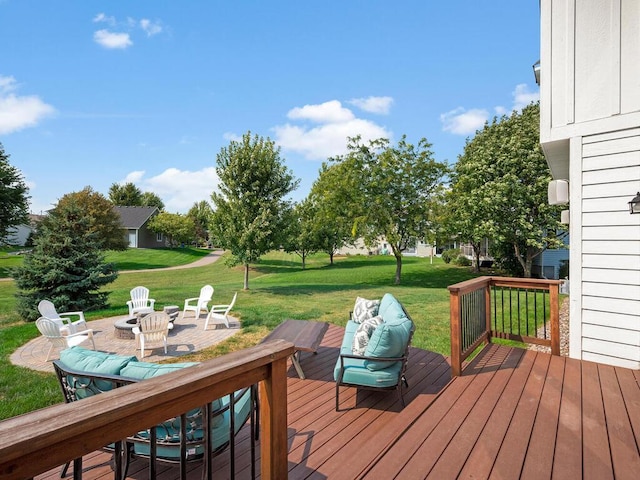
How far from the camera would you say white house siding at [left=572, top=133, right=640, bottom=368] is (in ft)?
13.4

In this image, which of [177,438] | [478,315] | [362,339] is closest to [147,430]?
[177,438]

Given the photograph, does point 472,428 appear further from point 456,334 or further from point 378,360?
point 456,334

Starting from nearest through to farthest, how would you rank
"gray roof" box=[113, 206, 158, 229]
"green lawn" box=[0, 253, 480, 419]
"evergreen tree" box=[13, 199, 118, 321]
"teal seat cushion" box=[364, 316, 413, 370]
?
"teal seat cushion" box=[364, 316, 413, 370] → "green lawn" box=[0, 253, 480, 419] → "evergreen tree" box=[13, 199, 118, 321] → "gray roof" box=[113, 206, 158, 229]

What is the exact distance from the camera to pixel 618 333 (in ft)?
13.7

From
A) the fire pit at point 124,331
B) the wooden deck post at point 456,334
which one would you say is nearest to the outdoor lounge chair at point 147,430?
the wooden deck post at point 456,334

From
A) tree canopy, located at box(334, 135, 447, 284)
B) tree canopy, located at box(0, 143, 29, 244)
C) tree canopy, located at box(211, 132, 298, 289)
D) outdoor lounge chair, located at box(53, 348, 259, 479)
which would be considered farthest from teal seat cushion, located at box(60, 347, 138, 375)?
tree canopy, located at box(0, 143, 29, 244)

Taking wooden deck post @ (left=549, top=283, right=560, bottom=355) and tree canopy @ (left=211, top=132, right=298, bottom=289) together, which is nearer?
wooden deck post @ (left=549, top=283, right=560, bottom=355)

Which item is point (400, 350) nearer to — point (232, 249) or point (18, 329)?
point (18, 329)

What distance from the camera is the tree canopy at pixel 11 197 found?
2191 centimetres

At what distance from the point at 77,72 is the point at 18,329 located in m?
6.94

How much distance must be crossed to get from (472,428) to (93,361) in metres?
3.11

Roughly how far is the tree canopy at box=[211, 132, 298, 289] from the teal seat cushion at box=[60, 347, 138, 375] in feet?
33.2

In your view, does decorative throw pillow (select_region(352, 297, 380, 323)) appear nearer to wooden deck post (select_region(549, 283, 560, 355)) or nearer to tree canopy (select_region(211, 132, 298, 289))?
wooden deck post (select_region(549, 283, 560, 355))

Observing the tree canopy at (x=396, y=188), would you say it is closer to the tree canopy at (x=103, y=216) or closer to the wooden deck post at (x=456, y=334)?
the wooden deck post at (x=456, y=334)
